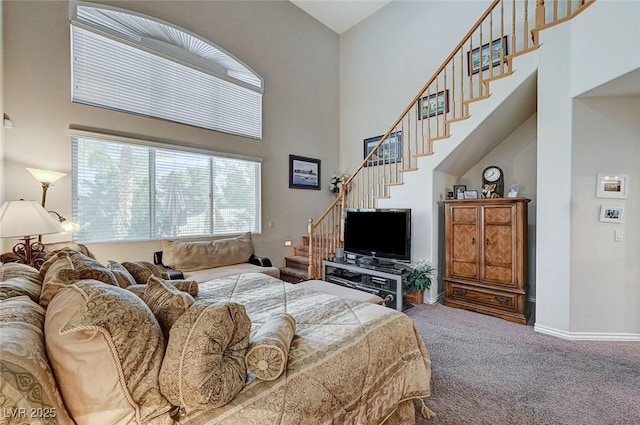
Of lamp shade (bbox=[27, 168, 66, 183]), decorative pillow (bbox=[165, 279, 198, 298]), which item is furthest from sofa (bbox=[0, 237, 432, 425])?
lamp shade (bbox=[27, 168, 66, 183])

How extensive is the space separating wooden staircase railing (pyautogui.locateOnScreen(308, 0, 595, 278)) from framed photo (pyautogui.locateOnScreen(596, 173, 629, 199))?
1506mm

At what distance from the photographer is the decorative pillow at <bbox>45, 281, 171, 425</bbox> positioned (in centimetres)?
85

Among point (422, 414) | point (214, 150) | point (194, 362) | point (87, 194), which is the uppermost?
point (214, 150)

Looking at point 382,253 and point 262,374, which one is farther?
point 382,253

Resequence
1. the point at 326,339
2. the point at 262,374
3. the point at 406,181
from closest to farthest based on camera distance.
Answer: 1. the point at 262,374
2. the point at 326,339
3. the point at 406,181

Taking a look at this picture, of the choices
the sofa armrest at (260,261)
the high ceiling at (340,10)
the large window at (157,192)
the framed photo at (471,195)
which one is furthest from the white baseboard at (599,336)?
the high ceiling at (340,10)

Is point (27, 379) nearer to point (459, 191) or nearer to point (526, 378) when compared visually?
point (526, 378)

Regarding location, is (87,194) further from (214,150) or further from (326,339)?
(326,339)

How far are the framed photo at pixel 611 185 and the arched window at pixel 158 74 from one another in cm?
466

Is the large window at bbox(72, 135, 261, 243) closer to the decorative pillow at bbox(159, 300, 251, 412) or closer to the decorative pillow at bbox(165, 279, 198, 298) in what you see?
the decorative pillow at bbox(165, 279, 198, 298)

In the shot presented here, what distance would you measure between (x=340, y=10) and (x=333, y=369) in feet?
21.8

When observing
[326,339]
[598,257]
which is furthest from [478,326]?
[326,339]

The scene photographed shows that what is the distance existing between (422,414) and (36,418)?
1906 millimetres

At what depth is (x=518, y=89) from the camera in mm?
3209
